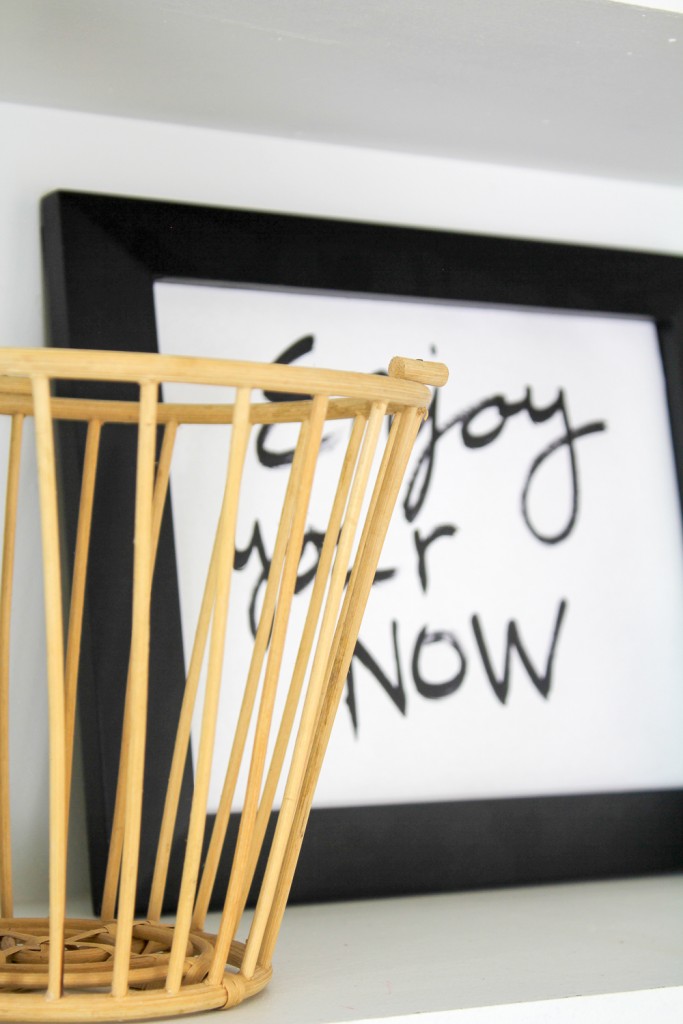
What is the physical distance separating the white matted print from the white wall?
9 centimetres

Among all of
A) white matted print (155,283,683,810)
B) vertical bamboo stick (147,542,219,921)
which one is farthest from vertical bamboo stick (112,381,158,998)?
white matted print (155,283,683,810)

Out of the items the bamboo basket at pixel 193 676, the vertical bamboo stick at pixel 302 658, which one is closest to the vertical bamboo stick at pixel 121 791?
the bamboo basket at pixel 193 676

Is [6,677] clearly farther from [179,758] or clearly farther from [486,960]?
[486,960]

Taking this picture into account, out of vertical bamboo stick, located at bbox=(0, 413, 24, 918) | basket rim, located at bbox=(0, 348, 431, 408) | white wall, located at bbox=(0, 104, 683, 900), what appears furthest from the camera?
white wall, located at bbox=(0, 104, 683, 900)

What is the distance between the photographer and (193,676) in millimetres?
544

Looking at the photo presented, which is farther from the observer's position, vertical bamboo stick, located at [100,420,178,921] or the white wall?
the white wall

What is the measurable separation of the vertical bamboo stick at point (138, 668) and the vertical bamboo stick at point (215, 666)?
0.02 metres

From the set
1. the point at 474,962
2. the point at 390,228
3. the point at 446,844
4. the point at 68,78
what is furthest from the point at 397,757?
the point at 68,78

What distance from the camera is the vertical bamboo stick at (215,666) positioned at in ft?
1.33

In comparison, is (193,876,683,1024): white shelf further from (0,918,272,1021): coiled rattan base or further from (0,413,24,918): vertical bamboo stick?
(0,413,24,918): vertical bamboo stick

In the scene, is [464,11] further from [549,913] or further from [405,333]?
[549,913]

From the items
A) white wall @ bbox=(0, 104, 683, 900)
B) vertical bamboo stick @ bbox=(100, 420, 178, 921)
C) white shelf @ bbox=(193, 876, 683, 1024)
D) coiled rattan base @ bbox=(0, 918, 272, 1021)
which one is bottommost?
white shelf @ bbox=(193, 876, 683, 1024)

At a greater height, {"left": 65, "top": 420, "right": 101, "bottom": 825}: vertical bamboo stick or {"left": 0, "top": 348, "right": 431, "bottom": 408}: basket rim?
{"left": 0, "top": 348, "right": 431, "bottom": 408}: basket rim

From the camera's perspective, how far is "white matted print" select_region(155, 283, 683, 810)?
68 centimetres
